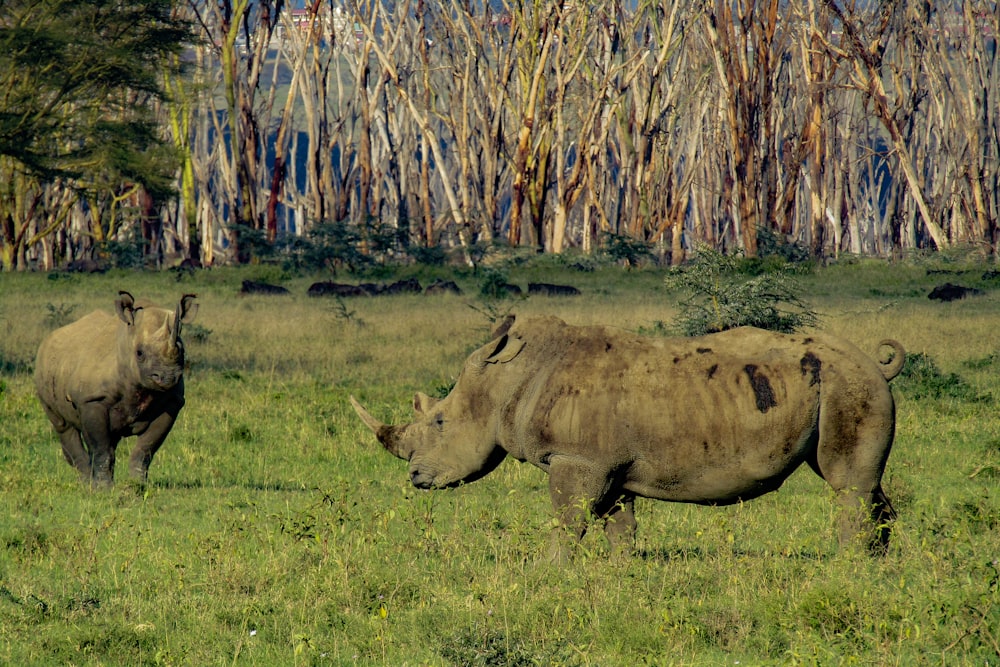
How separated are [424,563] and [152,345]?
9.75ft

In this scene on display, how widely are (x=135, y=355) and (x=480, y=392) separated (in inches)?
123

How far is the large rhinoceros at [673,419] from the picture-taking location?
6910 millimetres

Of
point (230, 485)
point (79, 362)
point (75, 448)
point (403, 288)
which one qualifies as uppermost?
point (403, 288)

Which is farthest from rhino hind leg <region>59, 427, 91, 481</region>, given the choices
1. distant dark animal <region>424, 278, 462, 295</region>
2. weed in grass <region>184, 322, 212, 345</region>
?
distant dark animal <region>424, 278, 462, 295</region>

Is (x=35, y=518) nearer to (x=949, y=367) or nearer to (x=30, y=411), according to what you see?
(x=30, y=411)

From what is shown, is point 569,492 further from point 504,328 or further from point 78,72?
point 78,72

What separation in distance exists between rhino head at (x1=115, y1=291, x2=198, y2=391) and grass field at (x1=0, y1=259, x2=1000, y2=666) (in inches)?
33.6

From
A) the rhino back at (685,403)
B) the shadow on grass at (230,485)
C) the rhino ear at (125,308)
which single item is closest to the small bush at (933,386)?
the shadow on grass at (230,485)

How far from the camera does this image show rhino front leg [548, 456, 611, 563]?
700 centimetres

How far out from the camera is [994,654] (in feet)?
17.9

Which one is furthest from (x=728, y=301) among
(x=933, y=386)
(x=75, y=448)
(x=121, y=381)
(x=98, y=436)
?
(x=98, y=436)

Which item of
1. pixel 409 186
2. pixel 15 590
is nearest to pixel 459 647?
pixel 15 590

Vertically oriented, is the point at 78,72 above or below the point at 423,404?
above

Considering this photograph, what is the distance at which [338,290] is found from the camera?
87.6 ft
